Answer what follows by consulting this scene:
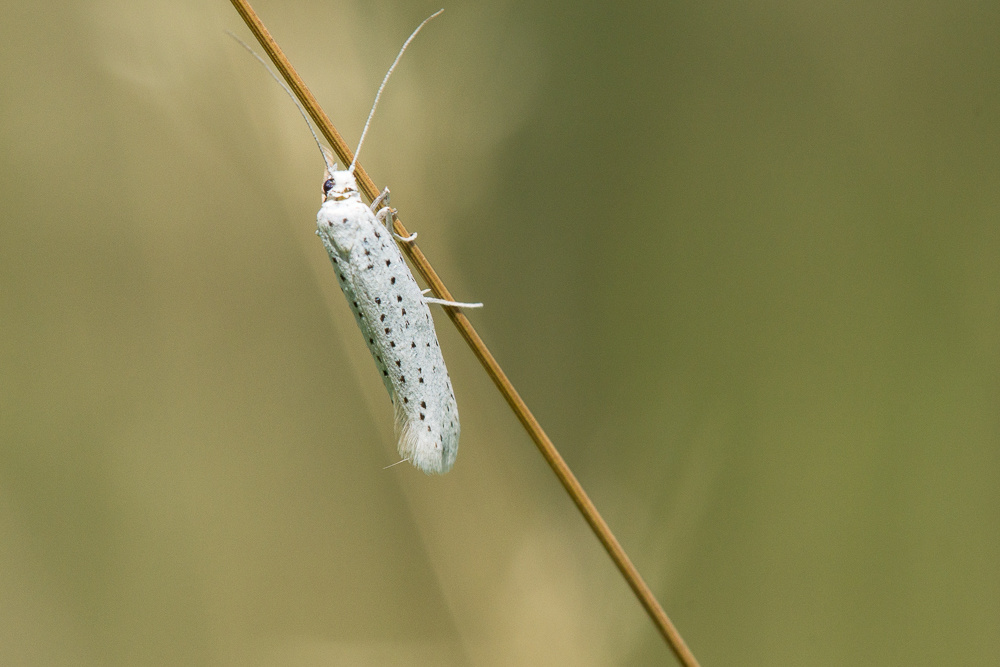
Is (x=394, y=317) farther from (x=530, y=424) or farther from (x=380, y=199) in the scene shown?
(x=530, y=424)

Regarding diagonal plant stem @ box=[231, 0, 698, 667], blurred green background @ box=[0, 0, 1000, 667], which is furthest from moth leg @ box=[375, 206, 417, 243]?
blurred green background @ box=[0, 0, 1000, 667]

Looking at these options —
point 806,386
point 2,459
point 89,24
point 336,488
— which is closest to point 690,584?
point 806,386

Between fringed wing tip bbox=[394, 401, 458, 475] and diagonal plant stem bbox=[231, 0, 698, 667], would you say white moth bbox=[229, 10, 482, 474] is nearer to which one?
fringed wing tip bbox=[394, 401, 458, 475]

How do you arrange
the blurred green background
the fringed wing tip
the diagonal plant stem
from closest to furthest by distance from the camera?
the diagonal plant stem
the fringed wing tip
the blurred green background

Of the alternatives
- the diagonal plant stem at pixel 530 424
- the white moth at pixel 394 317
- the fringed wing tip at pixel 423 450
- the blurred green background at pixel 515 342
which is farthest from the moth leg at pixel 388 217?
the blurred green background at pixel 515 342

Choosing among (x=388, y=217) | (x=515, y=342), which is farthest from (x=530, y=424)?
(x=515, y=342)

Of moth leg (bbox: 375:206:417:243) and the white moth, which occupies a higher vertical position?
moth leg (bbox: 375:206:417:243)

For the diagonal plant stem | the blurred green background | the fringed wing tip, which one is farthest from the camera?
the blurred green background

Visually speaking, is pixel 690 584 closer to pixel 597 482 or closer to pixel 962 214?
pixel 597 482
